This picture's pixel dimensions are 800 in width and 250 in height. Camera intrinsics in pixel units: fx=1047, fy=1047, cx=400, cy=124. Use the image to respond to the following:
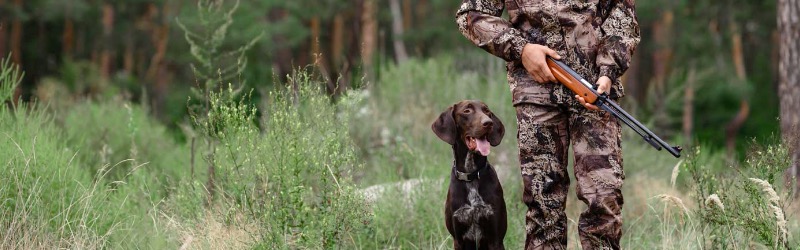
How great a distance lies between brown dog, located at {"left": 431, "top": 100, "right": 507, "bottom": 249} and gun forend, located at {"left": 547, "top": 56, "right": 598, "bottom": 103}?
389 millimetres

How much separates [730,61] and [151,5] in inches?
691

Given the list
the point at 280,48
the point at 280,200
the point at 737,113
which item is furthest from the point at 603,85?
the point at 737,113

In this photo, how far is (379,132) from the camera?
10242 millimetres

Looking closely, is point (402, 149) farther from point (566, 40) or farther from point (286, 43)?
point (286, 43)

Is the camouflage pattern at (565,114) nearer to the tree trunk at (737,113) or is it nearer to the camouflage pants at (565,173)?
the camouflage pants at (565,173)

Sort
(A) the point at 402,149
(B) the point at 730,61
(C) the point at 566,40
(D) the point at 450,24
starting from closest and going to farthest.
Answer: (C) the point at 566,40, (A) the point at 402,149, (B) the point at 730,61, (D) the point at 450,24

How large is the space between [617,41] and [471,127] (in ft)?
2.51

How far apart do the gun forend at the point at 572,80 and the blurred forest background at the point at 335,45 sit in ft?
32.2

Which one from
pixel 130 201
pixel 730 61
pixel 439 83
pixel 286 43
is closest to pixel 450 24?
pixel 730 61

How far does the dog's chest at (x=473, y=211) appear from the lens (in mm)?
4770

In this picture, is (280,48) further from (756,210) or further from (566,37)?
(756,210)

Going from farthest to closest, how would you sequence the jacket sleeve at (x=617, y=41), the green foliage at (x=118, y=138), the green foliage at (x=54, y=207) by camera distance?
the green foliage at (x=118, y=138) < the green foliage at (x=54, y=207) < the jacket sleeve at (x=617, y=41)

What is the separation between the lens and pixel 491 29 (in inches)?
188

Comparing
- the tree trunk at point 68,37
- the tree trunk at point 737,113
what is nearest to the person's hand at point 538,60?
the tree trunk at point 737,113
